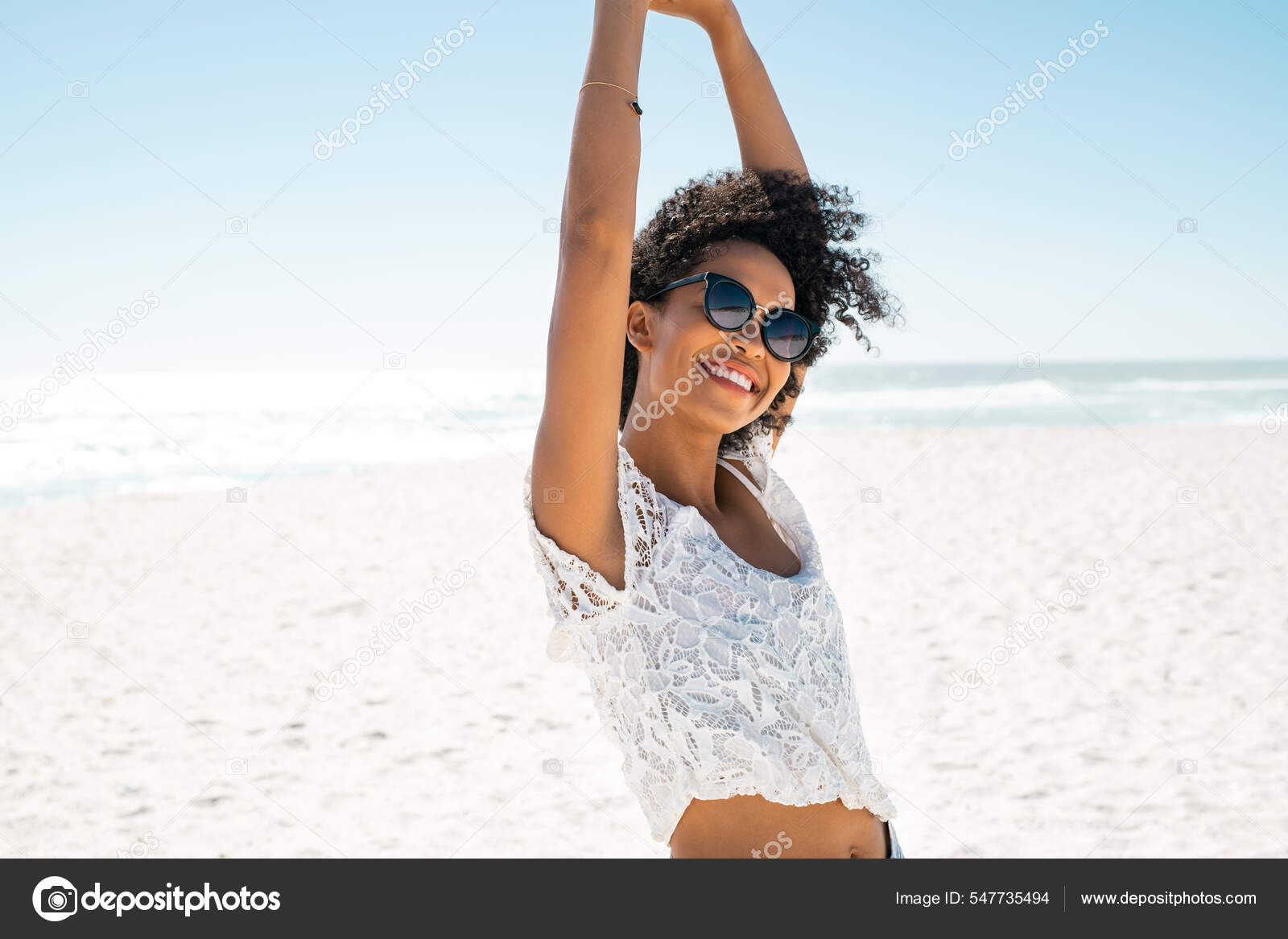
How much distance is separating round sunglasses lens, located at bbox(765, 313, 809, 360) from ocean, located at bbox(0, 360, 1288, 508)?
15751 mm

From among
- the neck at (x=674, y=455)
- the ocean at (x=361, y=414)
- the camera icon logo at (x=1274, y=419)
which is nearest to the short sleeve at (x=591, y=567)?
the neck at (x=674, y=455)

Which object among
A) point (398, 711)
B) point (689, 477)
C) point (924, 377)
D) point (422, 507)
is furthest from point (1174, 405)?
point (689, 477)

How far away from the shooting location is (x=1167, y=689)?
20.2ft

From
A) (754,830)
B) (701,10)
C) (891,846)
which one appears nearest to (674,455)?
(754,830)

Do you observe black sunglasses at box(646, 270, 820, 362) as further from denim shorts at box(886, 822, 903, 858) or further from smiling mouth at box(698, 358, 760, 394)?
denim shorts at box(886, 822, 903, 858)

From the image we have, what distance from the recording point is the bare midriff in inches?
65.0

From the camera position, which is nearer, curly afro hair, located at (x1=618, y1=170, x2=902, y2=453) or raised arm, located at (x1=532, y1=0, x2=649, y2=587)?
raised arm, located at (x1=532, y1=0, x2=649, y2=587)

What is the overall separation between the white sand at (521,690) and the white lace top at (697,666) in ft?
1.04

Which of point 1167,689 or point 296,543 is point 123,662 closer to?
point 296,543

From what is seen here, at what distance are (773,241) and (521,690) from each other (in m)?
5.18
